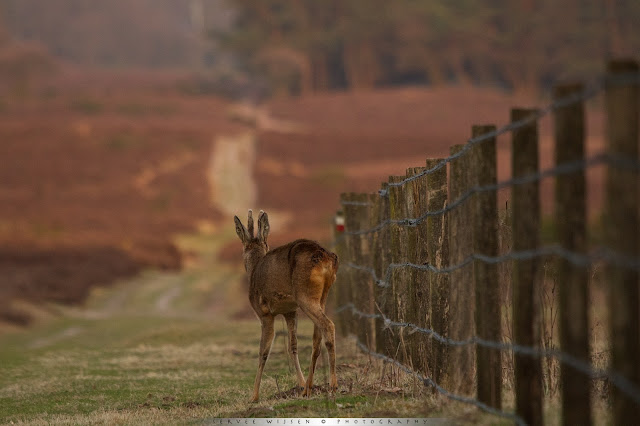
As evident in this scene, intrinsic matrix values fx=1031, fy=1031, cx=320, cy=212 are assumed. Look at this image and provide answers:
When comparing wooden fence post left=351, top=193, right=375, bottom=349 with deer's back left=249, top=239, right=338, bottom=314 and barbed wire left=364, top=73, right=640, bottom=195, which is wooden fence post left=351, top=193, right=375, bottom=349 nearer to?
deer's back left=249, top=239, right=338, bottom=314

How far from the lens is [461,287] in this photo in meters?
8.17

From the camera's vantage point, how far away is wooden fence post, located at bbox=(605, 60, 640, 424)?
5074mm

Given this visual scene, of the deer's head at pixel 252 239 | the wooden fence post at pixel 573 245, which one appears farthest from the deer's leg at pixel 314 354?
the wooden fence post at pixel 573 245

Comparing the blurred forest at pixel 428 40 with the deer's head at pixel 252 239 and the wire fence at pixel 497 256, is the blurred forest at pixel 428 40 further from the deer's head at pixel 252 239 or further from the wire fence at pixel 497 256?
the deer's head at pixel 252 239

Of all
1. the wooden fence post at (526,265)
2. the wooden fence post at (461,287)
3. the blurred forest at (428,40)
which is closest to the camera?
the wooden fence post at (526,265)

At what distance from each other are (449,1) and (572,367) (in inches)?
4116

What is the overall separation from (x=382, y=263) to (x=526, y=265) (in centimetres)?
574

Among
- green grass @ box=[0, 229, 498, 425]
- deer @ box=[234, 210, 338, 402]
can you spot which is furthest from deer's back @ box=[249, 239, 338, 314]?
green grass @ box=[0, 229, 498, 425]

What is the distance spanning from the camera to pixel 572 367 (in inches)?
234

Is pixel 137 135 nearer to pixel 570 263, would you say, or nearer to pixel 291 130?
pixel 291 130

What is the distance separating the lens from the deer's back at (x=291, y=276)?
934cm

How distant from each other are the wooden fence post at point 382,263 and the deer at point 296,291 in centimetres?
184

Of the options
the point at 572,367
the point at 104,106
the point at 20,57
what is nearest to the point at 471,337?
the point at 572,367

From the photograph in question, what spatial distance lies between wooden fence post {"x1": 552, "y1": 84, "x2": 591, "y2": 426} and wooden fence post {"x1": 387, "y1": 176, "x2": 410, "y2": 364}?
444 cm
